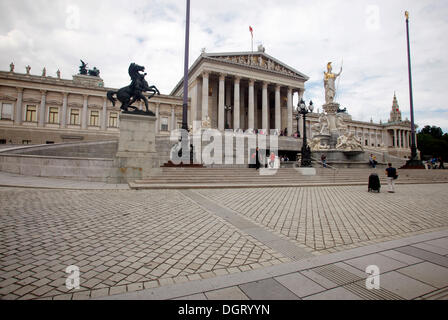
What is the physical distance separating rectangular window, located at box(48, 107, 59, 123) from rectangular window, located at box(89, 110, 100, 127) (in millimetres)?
5453

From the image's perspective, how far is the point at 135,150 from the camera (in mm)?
13672

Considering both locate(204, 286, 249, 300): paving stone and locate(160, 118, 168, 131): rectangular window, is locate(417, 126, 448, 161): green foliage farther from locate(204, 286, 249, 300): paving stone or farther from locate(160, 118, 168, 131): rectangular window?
locate(204, 286, 249, 300): paving stone

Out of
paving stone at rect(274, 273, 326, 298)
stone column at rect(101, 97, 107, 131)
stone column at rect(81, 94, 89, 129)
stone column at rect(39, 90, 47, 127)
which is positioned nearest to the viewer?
paving stone at rect(274, 273, 326, 298)

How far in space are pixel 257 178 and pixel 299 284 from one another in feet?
42.3

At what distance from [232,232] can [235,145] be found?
82.6 ft

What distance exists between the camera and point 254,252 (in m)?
3.68

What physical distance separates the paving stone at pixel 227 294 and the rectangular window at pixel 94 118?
164ft

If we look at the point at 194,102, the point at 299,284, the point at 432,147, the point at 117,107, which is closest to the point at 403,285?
the point at 299,284

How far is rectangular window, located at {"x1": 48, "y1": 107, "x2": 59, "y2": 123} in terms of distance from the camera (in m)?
41.8

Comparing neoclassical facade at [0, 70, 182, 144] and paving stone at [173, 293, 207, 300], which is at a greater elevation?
neoclassical facade at [0, 70, 182, 144]

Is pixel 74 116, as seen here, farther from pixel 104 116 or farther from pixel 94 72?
pixel 94 72

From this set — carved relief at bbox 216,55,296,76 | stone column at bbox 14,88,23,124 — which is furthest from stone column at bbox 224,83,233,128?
stone column at bbox 14,88,23,124
